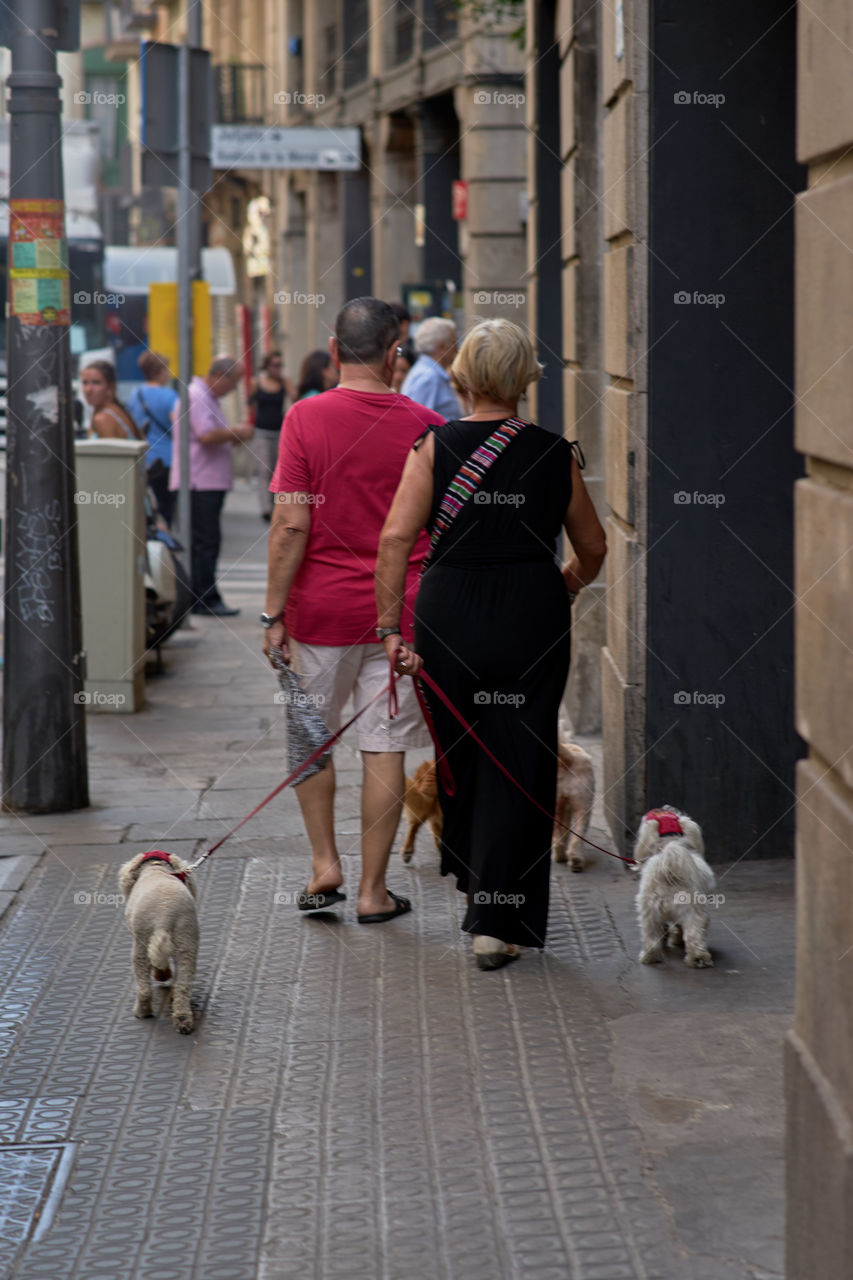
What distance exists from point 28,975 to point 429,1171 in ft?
6.21

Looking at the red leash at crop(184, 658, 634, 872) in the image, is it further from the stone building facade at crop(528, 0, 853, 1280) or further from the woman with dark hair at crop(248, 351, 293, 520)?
the woman with dark hair at crop(248, 351, 293, 520)

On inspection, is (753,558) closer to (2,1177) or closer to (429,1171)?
(429,1171)

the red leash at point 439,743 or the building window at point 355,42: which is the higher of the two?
the building window at point 355,42

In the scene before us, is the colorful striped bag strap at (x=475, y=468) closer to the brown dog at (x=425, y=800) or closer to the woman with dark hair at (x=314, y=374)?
the brown dog at (x=425, y=800)

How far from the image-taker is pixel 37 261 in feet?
23.8

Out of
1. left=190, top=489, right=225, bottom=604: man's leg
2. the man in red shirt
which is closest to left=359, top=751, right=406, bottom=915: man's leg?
the man in red shirt

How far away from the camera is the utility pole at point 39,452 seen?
287 inches

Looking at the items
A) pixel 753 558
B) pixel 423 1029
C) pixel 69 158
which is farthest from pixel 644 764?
pixel 69 158

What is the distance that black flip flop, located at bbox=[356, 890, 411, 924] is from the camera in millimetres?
5816

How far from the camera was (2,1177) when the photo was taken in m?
3.92

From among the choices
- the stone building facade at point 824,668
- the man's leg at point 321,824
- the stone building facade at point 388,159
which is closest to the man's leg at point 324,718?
the man's leg at point 321,824

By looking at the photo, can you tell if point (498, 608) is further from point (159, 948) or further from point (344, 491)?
point (159, 948)

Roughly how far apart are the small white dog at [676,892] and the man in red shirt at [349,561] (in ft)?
3.12

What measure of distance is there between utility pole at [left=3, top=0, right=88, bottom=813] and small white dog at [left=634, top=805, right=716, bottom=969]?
302 centimetres
